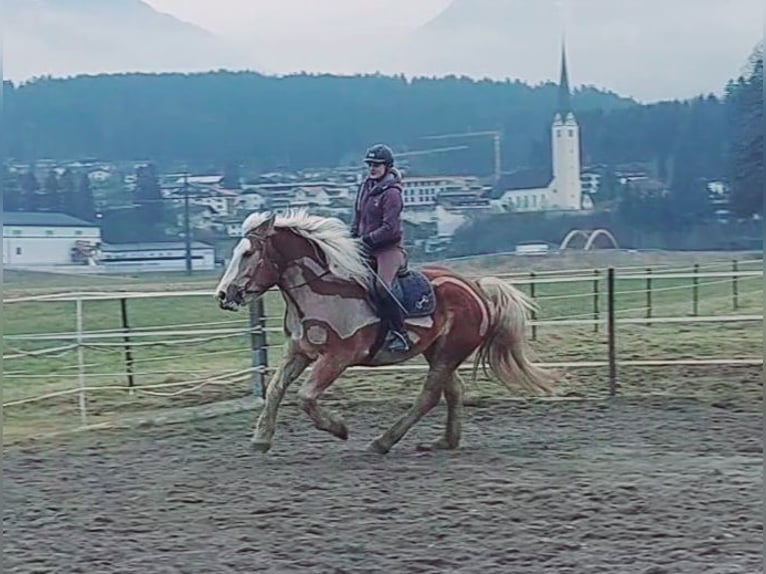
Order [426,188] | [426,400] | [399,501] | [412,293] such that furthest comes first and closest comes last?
[426,188] < [426,400] < [412,293] < [399,501]

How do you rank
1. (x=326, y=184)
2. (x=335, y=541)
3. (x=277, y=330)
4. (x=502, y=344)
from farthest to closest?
(x=326, y=184) < (x=277, y=330) < (x=502, y=344) < (x=335, y=541)

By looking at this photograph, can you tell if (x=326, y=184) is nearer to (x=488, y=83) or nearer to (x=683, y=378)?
(x=488, y=83)

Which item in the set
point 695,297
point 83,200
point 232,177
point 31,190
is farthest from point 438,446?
point 695,297

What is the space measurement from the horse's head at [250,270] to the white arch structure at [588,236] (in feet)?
11.3

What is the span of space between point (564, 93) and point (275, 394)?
341 centimetres

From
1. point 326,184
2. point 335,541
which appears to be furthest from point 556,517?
point 326,184

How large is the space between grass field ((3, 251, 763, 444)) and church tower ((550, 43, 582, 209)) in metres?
0.50

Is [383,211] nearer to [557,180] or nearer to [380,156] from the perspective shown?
[380,156]

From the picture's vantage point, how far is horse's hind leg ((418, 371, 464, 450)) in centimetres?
412

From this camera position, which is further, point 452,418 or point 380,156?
point 452,418

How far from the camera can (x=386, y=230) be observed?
12.7 feet

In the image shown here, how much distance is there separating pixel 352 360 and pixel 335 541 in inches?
50.3

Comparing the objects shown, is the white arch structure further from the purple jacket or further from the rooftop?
the purple jacket

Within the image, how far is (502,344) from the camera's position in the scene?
4215 millimetres
